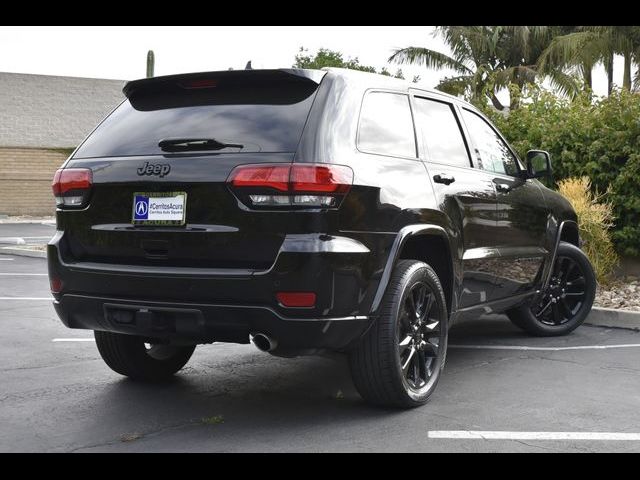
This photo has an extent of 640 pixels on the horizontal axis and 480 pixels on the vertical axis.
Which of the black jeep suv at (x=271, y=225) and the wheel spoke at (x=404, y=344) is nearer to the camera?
the black jeep suv at (x=271, y=225)

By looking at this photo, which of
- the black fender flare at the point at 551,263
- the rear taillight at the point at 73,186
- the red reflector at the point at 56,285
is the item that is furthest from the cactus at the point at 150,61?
the red reflector at the point at 56,285

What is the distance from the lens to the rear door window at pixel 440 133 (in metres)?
5.52

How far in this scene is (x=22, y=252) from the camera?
54.1 feet

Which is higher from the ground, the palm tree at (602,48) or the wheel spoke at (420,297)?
the palm tree at (602,48)

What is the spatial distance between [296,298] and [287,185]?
0.54 meters

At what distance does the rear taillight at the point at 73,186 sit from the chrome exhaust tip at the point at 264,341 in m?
1.24

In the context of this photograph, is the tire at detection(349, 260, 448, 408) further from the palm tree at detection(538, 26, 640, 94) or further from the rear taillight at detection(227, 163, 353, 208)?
the palm tree at detection(538, 26, 640, 94)

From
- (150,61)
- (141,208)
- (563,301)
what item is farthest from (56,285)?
(150,61)

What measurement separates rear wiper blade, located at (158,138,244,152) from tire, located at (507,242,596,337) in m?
3.78

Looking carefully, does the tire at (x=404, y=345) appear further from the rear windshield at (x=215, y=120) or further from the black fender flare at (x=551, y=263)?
the black fender flare at (x=551, y=263)

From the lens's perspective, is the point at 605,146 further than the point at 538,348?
Yes

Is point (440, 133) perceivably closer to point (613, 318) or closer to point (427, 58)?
point (613, 318)

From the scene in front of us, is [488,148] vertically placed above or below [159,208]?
above
